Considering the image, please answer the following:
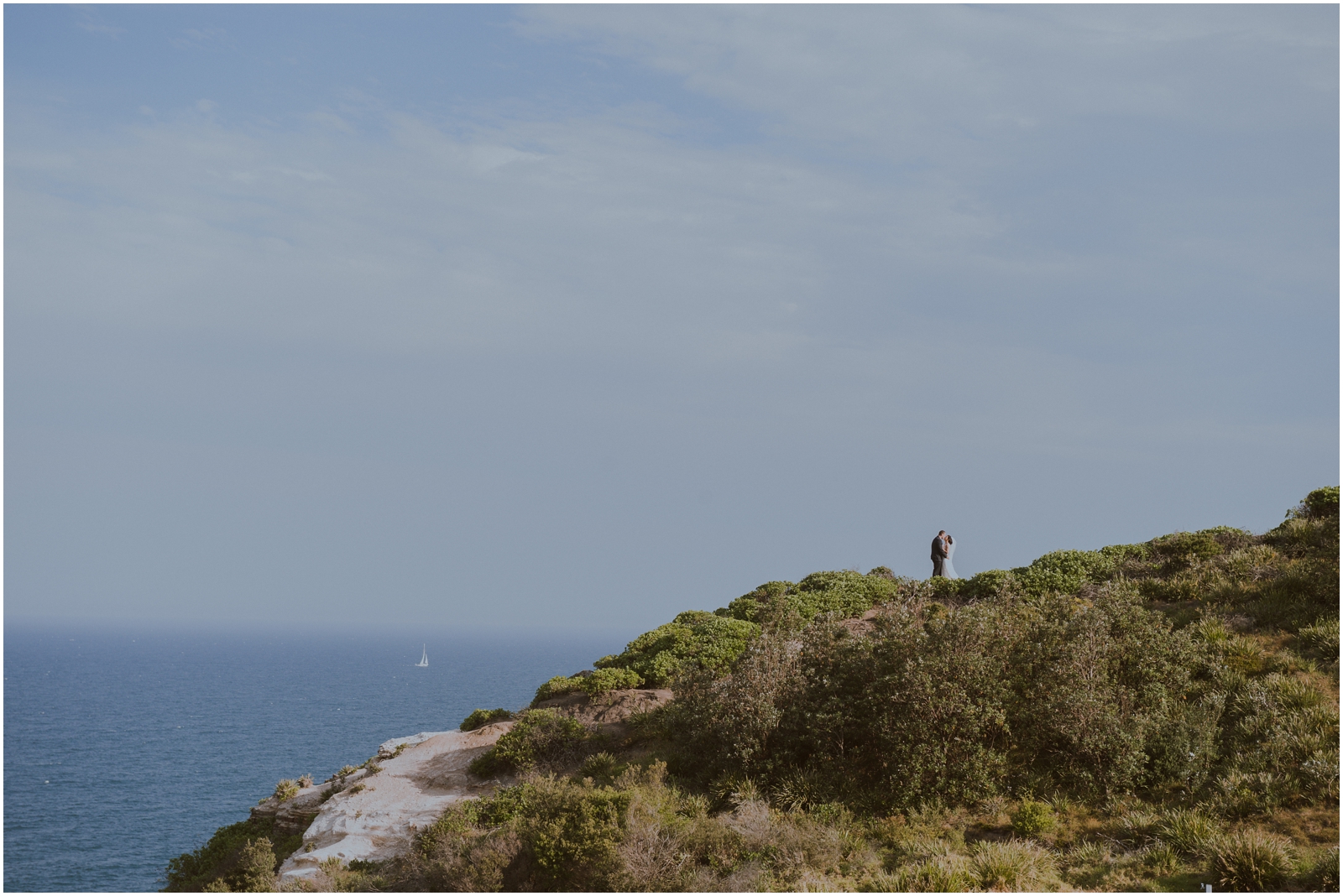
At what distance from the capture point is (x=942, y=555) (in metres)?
31.8

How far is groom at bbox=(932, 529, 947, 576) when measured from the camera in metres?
31.7

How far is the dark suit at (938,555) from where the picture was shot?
3169cm

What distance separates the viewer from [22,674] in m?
187

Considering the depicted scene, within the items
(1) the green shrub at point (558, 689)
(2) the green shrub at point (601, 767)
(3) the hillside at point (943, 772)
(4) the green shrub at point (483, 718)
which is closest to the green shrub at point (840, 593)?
(3) the hillside at point (943, 772)

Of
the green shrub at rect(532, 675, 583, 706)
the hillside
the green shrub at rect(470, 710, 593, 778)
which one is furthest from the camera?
the green shrub at rect(532, 675, 583, 706)

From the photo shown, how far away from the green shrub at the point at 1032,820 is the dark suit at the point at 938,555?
1540cm

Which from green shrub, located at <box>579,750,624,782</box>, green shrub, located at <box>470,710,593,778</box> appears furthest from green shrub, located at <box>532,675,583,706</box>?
green shrub, located at <box>579,750,624,782</box>

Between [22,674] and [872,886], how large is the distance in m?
226

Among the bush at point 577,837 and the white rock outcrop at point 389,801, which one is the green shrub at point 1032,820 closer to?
the bush at point 577,837

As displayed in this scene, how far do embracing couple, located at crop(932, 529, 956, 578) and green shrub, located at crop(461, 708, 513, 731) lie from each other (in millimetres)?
15681

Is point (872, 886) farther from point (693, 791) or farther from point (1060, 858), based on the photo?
point (693, 791)

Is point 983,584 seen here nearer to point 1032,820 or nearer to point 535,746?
point 1032,820

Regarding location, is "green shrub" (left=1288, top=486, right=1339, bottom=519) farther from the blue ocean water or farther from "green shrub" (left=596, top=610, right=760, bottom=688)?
the blue ocean water

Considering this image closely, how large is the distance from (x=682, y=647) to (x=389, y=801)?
9.66m
